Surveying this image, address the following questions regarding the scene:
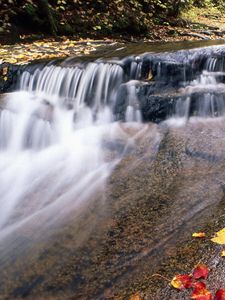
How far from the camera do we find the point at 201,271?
247cm

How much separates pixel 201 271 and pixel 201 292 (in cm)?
20

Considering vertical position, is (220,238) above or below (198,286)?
above

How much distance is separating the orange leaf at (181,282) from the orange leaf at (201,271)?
50 mm

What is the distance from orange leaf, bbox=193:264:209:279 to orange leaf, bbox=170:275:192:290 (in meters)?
0.05

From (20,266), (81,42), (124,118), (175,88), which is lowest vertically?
(20,266)

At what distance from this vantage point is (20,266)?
3.04m

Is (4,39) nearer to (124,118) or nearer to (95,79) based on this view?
(95,79)

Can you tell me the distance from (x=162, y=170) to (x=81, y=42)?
22.8 feet

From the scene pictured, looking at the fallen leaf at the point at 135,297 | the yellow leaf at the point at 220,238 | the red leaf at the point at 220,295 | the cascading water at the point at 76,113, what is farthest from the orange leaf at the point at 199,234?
the cascading water at the point at 76,113

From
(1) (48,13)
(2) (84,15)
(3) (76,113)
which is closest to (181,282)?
(3) (76,113)

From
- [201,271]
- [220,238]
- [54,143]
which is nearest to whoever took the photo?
[201,271]

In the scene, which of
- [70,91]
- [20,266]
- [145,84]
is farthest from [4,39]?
[20,266]

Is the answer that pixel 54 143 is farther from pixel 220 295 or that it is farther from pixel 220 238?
pixel 220 295

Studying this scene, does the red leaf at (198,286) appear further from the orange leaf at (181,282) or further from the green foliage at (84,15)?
the green foliage at (84,15)
